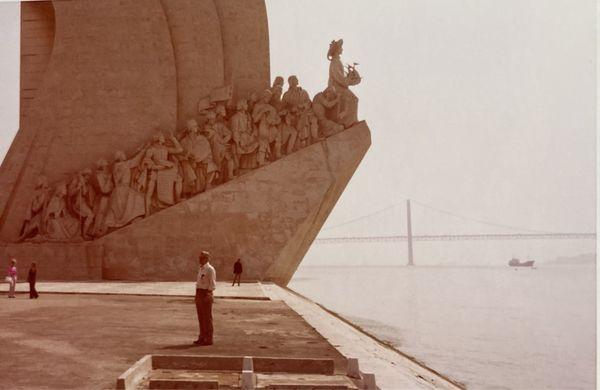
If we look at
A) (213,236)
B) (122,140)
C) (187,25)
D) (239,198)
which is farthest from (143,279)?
(187,25)

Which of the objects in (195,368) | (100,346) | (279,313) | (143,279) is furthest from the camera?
(143,279)

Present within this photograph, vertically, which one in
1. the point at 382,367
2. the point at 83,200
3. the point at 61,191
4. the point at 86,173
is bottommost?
the point at 382,367

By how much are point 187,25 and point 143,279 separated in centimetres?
624

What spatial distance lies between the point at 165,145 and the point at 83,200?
2182mm

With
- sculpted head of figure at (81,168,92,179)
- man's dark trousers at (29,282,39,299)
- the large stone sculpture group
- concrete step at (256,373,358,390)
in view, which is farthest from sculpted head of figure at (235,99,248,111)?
concrete step at (256,373,358,390)

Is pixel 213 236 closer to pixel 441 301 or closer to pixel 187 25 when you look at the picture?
pixel 187 25

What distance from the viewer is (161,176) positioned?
1429 centimetres

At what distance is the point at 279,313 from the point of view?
7.90m

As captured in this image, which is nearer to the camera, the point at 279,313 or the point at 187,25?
the point at 279,313

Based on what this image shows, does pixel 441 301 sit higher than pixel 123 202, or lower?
lower

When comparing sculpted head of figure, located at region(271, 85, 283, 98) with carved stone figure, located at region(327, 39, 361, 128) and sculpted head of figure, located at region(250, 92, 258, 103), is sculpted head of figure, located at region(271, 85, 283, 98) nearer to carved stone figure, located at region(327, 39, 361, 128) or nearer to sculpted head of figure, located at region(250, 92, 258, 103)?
sculpted head of figure, located at region(250, 92, 258, 103)

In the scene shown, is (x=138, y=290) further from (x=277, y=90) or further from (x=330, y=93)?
(x=330, y=93)

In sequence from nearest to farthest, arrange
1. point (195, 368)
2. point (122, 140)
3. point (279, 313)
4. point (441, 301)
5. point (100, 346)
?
point (195, 368) → point (100, 346) → point (279, 313) → point (122, 140) → point (441, 301)

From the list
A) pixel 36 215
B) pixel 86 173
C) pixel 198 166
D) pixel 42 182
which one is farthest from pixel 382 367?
pixel 42 182
